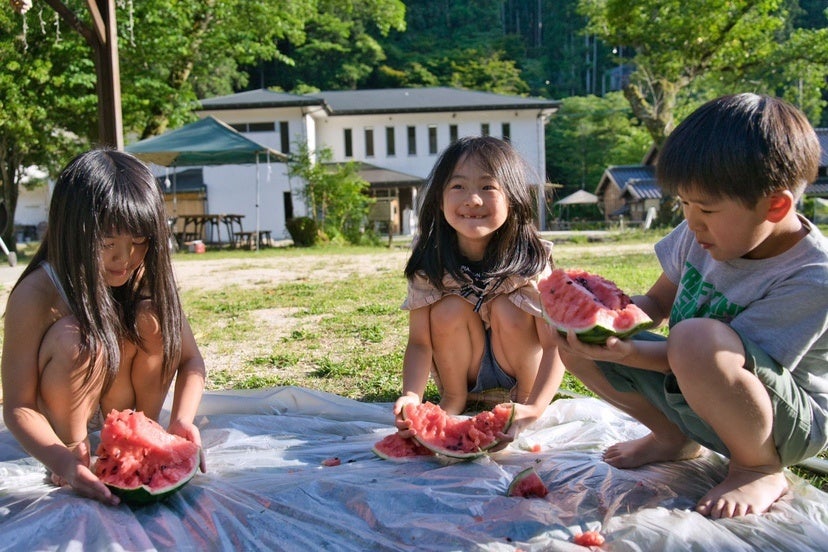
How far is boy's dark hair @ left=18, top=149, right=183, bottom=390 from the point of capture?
2.37 metres

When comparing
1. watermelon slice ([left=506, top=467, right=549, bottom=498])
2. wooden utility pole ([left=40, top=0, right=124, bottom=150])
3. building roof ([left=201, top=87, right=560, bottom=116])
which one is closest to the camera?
watermelon slice ([left=506, top=467, right=549, bottom=498])

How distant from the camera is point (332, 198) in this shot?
23.3 metres

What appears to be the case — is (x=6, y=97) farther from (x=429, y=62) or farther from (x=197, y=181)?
(x=429, y=62)

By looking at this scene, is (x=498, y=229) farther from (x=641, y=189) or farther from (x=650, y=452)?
(x=641, y=189)

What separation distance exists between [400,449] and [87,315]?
3.84 feet

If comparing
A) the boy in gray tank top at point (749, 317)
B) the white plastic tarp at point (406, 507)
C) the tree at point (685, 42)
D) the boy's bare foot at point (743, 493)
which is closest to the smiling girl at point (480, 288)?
the white plastic tarp at point (406, 507)

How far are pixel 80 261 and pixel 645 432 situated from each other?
2205 mm

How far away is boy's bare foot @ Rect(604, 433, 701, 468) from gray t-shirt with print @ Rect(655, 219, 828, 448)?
461 mm

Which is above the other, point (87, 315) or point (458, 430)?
point (87, 315)

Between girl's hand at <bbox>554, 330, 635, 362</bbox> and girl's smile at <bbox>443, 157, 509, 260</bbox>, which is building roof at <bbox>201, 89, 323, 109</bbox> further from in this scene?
girl's hand at <bbox>554, 330, 635, 362</bbox>

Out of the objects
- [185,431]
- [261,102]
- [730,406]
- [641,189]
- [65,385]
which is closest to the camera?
[730,406]

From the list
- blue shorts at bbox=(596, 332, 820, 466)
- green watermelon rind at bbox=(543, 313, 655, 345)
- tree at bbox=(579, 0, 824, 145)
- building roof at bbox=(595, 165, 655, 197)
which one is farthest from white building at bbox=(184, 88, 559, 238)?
green watermelon rind at bbox=(543, 313, 655, 345)

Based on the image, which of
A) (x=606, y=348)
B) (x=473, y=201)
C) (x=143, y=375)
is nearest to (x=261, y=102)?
(x=473, y=201)

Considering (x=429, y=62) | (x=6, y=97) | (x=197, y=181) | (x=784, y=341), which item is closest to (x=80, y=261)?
(x=784, y=341)
